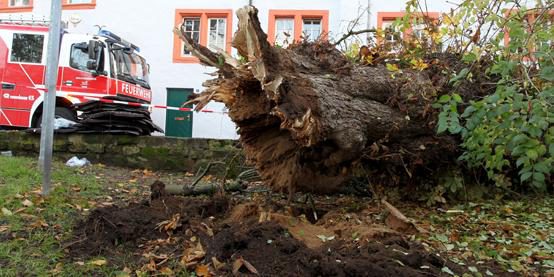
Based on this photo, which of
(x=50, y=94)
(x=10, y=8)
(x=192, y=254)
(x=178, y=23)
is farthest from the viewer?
(x=10, y=8)

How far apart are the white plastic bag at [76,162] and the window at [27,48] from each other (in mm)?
4302

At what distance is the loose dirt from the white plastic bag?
3691 millimetres

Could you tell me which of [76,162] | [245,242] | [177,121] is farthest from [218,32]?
[245,242]

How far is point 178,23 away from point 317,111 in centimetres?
1347

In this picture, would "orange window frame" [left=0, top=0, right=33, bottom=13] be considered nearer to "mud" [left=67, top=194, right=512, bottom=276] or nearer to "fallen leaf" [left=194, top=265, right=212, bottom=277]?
"mud" [left=67, top=194, right=512, bottom=276]

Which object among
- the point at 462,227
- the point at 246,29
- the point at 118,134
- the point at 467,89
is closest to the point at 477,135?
the point at 462,227

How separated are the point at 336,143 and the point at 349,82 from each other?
65 cm

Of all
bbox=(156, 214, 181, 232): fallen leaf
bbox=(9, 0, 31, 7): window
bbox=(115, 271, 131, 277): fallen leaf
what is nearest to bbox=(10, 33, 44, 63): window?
bbox=(9, 0, 31, 7): window

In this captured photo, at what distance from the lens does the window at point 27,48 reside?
1081 cm

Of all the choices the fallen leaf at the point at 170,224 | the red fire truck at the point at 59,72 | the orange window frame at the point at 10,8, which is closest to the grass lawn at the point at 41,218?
the fallen leaf at the point at 170,224

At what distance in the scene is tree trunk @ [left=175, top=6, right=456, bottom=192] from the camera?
3502mm

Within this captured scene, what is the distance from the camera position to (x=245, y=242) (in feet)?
9.87

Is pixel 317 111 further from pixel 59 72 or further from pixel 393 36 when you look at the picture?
pixel 59 72

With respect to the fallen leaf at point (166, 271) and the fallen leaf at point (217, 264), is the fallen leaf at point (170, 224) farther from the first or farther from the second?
the fallen leaf at point (217, 264)
